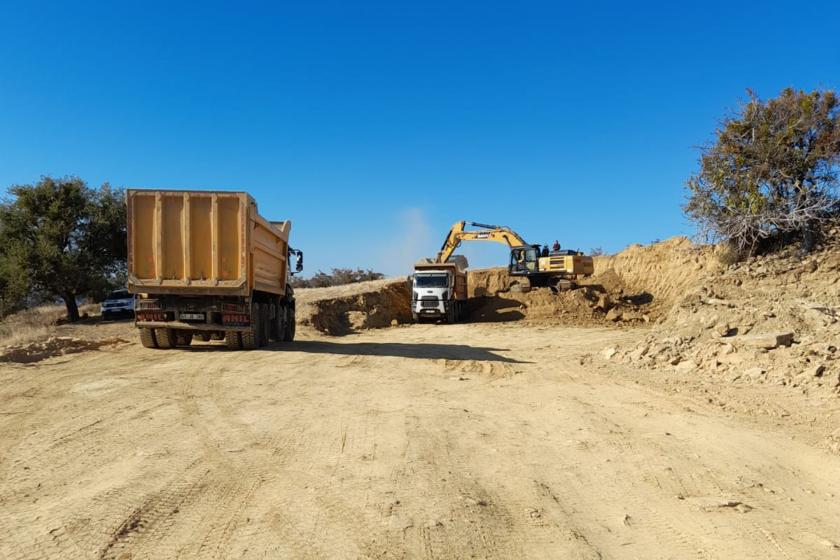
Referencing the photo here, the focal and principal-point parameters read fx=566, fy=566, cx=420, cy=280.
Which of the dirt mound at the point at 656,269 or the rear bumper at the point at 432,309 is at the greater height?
the dirt mound at the point at 656,269

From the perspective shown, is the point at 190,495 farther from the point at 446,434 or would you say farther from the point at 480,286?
the point at 480,286

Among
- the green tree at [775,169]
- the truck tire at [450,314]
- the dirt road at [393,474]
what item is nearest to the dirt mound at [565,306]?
the truck tire at [450,314]

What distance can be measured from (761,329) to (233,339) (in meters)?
11.1

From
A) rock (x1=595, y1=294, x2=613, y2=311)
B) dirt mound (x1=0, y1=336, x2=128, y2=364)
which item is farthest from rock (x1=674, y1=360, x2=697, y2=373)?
rock (x1=595, y1=294, x2=613, y2=311)

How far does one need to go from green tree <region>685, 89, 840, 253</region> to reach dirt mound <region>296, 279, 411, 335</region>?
47.2 feet

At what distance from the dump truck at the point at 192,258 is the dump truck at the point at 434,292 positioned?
50.3 feet

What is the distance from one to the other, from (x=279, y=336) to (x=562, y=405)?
34.0ft

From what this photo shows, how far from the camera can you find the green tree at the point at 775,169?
16156mm

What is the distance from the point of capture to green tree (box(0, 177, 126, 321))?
25094mm

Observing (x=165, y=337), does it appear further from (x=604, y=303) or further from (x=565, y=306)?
(x=604, y=303)

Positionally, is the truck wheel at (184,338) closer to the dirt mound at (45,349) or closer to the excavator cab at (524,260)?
the dirt mound at (45,349)

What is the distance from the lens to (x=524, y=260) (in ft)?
104

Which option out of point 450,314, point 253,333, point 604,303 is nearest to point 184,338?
point 253,333

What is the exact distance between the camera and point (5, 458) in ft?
16.6
